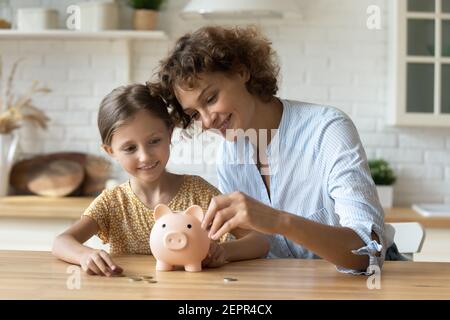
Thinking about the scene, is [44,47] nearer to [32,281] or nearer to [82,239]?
[82,239]

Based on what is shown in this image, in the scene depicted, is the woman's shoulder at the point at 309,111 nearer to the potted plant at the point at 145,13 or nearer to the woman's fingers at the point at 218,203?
the woman's fingers at the point at 218,203

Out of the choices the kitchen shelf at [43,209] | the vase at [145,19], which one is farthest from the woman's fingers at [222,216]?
the vase at [145,19]

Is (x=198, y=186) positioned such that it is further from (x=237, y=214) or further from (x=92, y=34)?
(x=92, y=34)

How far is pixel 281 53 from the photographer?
4.02 meters

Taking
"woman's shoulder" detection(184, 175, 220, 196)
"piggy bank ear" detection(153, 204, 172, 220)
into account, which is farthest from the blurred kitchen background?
"piggy bank ear" detection(153, 204, 172, 220)

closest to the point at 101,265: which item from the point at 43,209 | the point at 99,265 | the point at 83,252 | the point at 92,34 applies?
the point at 99,265

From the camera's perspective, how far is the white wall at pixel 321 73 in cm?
401

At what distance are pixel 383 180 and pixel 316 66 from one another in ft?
2.23

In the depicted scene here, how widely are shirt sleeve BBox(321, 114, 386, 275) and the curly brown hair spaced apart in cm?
25

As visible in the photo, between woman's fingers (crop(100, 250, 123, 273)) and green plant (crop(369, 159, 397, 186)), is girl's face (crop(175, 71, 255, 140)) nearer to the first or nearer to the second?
woman's fingers (crop(100, 250, 123, 273))

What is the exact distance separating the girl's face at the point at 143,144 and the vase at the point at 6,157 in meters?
2.14

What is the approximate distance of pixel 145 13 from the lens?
3.93 m

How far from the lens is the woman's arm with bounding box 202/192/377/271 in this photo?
1574mm
